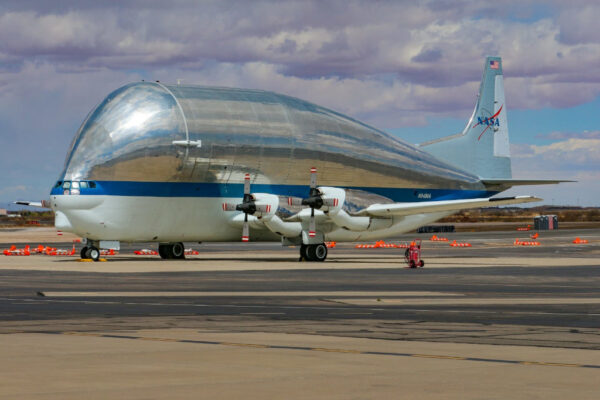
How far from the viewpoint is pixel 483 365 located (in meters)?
13.4

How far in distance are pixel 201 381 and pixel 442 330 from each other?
7.40m

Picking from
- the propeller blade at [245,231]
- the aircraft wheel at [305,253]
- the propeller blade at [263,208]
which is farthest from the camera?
the aircraft wheel at [305,253]

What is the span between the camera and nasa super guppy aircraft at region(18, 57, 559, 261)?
50.8m

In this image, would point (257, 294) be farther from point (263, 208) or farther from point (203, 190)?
point (203, 190)

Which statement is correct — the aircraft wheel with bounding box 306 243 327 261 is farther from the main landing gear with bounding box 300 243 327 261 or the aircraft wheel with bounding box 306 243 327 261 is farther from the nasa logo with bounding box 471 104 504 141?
the nasa logo with bounding box 471 104 504 141

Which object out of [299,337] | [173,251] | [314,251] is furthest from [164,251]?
[299,337]

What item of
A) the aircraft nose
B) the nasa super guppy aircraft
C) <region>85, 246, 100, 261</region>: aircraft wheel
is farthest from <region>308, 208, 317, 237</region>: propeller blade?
the aircraft nose

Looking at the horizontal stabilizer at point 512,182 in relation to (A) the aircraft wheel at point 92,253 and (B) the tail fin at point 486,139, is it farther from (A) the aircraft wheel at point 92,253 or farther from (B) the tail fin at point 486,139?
(A) the aircraft wheel at point 92,253

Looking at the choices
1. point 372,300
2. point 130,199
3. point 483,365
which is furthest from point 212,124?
point 483,365

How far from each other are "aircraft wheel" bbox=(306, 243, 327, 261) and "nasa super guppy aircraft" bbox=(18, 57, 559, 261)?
2.0 inches

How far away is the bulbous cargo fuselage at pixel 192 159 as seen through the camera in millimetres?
50688

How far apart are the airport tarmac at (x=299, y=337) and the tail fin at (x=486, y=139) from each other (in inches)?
1219

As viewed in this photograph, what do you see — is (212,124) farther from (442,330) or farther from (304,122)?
(442,330)

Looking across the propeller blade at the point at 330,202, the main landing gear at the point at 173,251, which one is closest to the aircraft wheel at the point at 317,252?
the propeller blade at the point at 330,202
